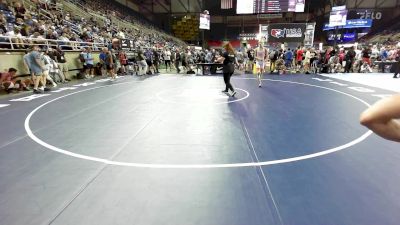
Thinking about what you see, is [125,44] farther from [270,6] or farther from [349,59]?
[270,6]

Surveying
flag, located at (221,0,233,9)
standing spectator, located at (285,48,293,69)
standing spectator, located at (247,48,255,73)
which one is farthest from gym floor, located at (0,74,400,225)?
flag, located at (221,0,233,9)

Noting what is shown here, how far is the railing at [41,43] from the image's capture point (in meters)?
11.0

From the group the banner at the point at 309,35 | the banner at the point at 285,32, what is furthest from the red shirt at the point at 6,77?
the banner at the point at 309,35

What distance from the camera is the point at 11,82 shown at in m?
10.2

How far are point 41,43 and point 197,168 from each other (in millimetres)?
12780

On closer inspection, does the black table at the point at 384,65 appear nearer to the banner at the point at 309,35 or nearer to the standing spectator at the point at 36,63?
the banner at the point at 309,35

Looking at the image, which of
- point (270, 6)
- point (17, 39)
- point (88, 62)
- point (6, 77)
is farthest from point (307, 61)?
point (6, 77)

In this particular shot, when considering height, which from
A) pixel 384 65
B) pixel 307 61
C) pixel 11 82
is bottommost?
pixel 384 65

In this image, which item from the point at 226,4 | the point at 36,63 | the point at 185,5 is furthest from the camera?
the point at 185,5

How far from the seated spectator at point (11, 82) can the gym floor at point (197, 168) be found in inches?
181

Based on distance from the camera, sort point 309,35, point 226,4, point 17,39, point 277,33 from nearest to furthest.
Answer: point 17,39 < point 309,35 < point 277,33 < point 226,4

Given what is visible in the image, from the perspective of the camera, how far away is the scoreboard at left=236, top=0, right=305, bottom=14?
84.0ft

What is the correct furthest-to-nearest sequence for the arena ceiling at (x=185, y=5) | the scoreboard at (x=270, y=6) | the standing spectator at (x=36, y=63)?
the arena ceiling at (x=185, y=5) < the scoreboard at (x=270, y=6) < the standing spectator at (x=36, y=63)

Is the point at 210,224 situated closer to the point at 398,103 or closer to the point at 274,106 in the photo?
the point at 398,103
